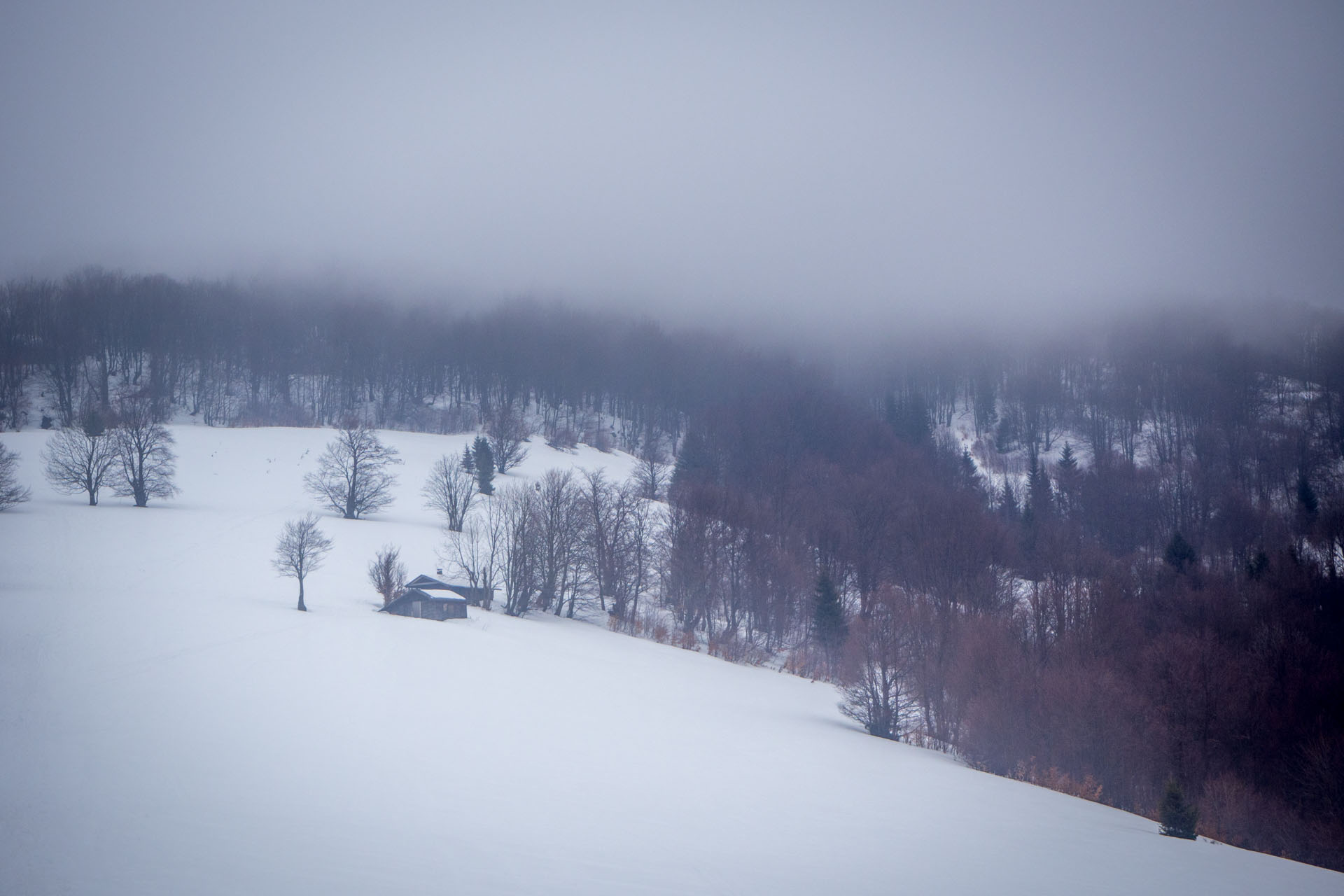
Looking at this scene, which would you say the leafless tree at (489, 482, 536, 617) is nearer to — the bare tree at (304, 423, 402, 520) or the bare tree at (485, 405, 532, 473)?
the bare tree at (304, 423, 402, 520)

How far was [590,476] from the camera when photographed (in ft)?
190

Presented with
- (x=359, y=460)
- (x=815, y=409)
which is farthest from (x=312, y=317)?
(x=815, y=409)

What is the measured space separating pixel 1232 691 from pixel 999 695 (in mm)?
12075

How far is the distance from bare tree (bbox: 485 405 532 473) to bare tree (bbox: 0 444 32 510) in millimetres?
42365

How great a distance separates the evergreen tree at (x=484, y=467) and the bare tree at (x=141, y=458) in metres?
21.1

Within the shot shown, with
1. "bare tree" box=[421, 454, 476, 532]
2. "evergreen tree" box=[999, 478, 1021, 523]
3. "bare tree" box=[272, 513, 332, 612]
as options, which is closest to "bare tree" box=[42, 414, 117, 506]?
"bare tree" box=[272, 513, 332, 612]

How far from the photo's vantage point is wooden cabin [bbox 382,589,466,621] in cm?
3438

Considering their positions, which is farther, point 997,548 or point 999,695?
point 997,548

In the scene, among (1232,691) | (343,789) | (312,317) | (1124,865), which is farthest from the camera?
(312,317)

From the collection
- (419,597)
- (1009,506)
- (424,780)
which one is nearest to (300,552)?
(419,597)

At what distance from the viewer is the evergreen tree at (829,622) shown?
43375mm

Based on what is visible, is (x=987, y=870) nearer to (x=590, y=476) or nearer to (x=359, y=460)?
(x=590, y=476)

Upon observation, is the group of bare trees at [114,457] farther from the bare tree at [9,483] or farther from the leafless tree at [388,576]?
the leafless tree at [388,576]

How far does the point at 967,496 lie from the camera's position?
2825 inches
